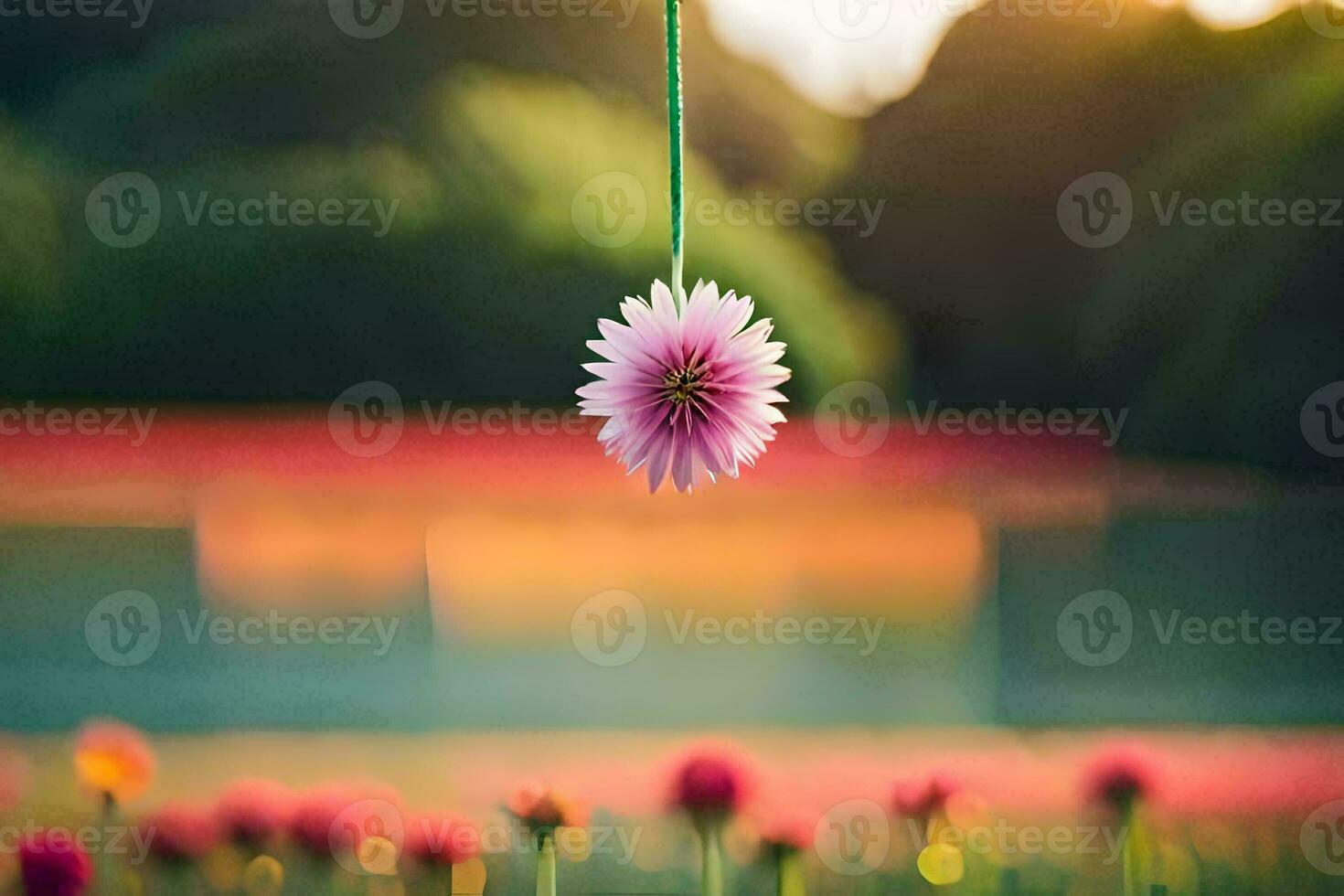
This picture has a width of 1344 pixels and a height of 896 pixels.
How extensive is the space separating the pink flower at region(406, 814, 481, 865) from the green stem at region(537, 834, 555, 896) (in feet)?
0.17

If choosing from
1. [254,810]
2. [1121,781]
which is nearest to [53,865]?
[254,810]

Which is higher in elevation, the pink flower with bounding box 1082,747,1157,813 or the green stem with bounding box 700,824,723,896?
the pink flower with bounding box 1082,747,1157,813

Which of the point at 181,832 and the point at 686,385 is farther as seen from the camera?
the point at 181,832

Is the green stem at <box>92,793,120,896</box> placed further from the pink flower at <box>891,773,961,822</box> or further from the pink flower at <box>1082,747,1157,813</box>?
the pink flower at <box>1082,747,1157,813</box>

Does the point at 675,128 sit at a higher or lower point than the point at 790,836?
higher

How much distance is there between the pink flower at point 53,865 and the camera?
36.4 inches

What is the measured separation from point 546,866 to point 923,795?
12.7 inches

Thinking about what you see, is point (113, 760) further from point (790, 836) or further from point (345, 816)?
point (790, 836)

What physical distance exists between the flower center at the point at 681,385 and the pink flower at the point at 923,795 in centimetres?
52

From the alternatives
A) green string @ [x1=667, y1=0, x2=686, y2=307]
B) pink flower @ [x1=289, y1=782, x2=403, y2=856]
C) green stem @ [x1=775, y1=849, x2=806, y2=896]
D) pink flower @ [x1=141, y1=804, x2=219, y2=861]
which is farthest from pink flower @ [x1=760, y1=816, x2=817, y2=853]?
green string @ [x1=667, y1=0, x2=686, y2=307]

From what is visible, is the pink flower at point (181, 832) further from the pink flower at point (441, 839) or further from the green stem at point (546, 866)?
the green stem at point (546, 866)

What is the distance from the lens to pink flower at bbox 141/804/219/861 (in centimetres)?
93

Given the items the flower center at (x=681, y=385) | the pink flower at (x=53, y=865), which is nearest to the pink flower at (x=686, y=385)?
the flower center at (x=681, y=385)

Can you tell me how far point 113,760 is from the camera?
926 millimetres
